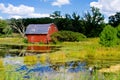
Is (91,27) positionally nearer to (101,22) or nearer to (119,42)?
(101,22)

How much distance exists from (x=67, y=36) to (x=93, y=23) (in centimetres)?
1118

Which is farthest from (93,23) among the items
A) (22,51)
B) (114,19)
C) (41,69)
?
(41,69)

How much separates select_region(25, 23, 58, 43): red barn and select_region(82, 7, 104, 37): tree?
7708 millimetres

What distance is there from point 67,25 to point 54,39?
1395 cm

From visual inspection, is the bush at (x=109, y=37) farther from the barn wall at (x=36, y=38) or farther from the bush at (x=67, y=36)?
the barn wall at (x=36, y=38)

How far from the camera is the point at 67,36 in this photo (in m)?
54.9

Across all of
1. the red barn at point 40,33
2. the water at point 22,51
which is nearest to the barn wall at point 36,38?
the red barn at point 40,33

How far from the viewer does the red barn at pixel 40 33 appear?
58.8 meters

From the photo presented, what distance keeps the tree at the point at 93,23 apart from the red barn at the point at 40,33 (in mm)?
7708

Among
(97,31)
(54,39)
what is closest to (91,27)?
(97,31)

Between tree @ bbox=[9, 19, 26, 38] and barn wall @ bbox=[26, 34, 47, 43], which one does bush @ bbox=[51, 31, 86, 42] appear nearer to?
barn wall @ bbox=[26, 34, 47, 43]

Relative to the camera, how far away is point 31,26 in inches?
2419

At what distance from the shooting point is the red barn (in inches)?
2317

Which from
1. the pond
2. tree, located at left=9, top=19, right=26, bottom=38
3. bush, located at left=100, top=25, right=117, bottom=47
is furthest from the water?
tree, located at left=9, top=19, right=26, bottom=38
